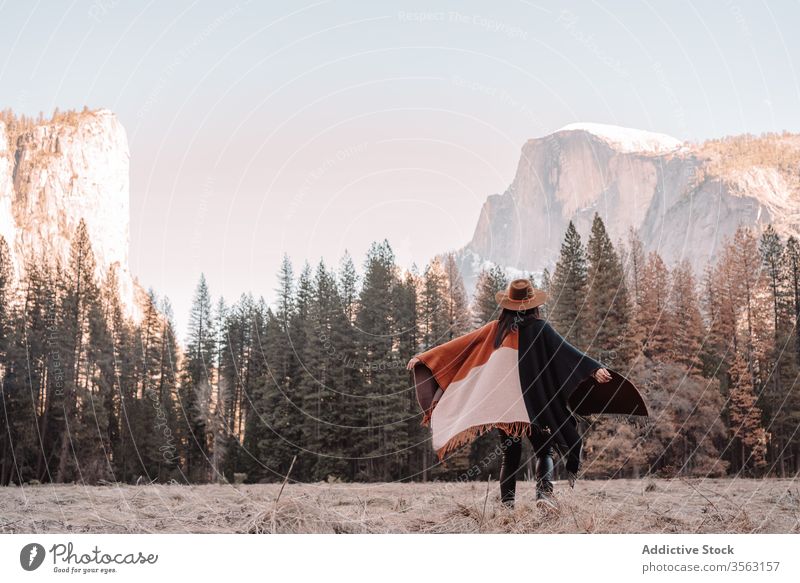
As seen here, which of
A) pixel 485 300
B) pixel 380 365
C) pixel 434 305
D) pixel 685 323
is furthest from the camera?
pixel 434 305

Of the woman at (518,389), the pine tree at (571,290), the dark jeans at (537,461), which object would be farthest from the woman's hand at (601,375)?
the pine tree at (571,290)

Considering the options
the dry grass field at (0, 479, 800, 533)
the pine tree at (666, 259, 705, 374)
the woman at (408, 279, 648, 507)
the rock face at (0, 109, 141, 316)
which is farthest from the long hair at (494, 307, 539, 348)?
the rock face at (0, 109, 141, 316)

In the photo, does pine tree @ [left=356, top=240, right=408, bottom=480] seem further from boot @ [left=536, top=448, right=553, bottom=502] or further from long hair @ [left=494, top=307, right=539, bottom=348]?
boot @ [left=536, top=448, right=553, bottom=502]

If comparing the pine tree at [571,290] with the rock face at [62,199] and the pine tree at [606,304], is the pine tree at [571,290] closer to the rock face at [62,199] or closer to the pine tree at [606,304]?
the pine tree at [606,304]

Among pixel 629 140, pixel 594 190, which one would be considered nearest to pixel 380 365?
pixel 629 140

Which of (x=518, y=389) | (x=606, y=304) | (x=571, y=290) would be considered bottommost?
(x=518, y=389)

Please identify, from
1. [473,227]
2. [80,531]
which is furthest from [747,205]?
[80,531]

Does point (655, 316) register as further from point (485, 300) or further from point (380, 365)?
point (380, 365)
